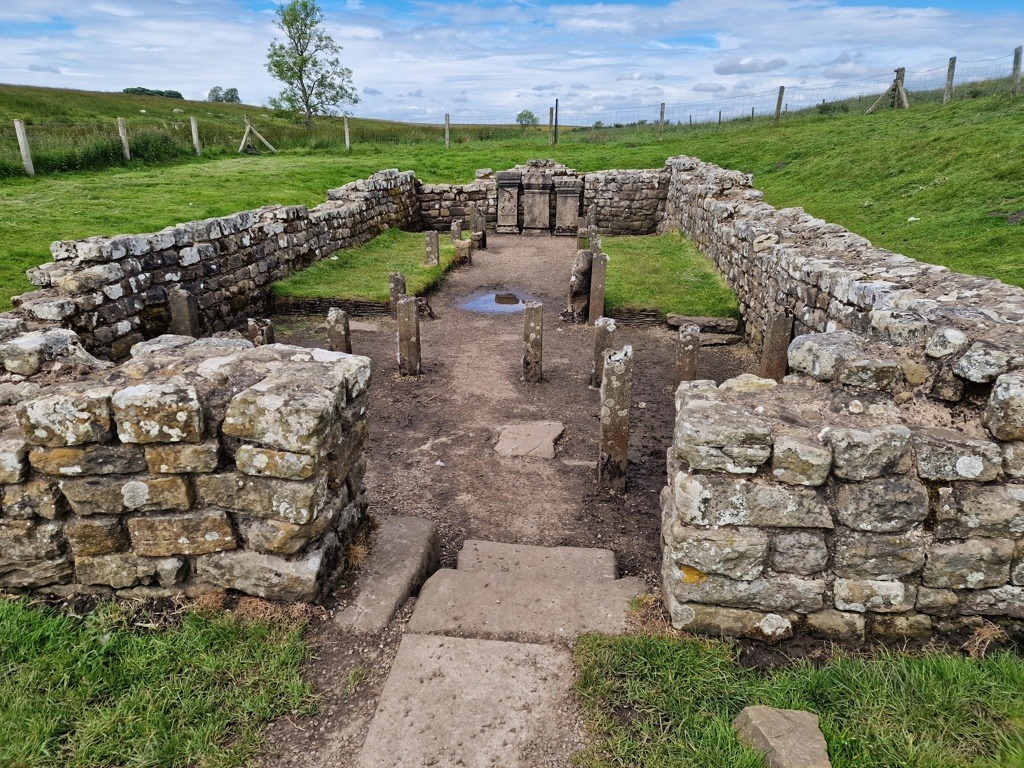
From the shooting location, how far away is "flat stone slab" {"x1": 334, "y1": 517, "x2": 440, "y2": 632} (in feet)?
13.8

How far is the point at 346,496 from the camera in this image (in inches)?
188

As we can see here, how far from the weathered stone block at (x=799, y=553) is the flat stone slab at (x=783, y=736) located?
3.06 feet

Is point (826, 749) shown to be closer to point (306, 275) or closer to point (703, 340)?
point (703, 340)

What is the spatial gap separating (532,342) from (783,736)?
309 inches

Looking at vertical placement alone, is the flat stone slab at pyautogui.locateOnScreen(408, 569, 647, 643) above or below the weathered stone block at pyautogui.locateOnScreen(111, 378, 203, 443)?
below

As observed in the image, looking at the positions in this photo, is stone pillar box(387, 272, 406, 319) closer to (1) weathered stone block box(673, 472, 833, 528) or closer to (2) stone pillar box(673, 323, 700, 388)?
(2) stone pillar box(673, 323, 700, 388)

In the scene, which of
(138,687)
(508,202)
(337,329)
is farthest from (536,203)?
(138,687)

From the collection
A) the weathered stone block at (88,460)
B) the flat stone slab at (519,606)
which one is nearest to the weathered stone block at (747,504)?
the flat stone slab at (519,606)

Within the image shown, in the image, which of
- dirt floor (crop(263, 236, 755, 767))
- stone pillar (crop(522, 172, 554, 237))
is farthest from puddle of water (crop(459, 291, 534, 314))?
stone pillar (crop(522, 172, 554, 237))

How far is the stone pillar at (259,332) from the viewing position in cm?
1110

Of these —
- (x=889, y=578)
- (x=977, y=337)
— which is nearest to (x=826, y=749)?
(x=889, y=578)

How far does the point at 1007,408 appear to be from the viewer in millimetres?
3844

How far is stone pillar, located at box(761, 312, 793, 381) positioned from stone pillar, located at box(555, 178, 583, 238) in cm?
1698

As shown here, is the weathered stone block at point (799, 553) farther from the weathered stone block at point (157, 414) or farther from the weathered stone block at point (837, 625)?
the weathered stone block at point (157, 414)
